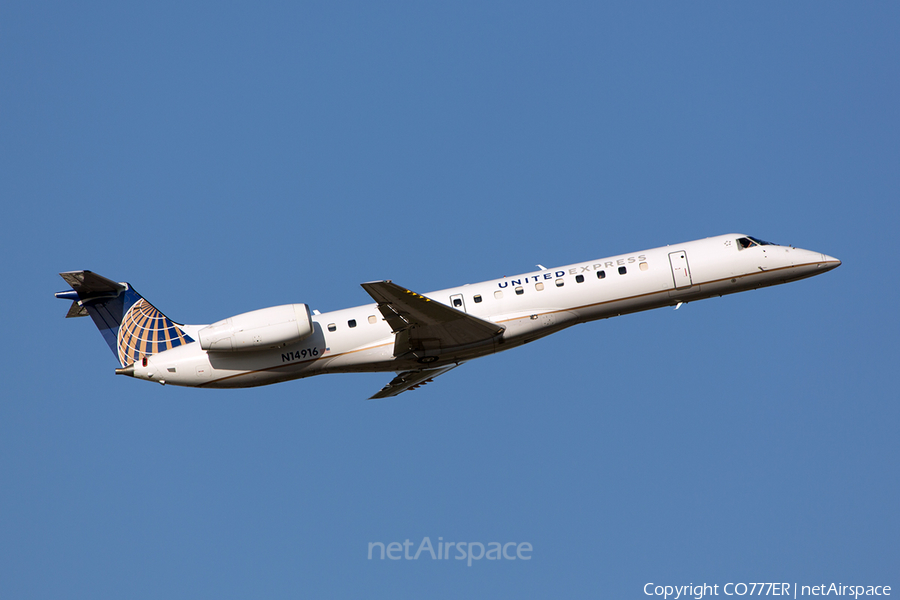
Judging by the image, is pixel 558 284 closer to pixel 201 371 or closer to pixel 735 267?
pixel 735 267

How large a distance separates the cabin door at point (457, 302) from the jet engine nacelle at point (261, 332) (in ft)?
13.4

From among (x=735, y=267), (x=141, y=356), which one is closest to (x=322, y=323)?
(x=141, y=356)

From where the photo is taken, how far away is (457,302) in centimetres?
2202

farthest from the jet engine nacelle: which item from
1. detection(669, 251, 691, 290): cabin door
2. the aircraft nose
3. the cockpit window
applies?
the aircraft nose

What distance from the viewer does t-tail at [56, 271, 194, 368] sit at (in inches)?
901

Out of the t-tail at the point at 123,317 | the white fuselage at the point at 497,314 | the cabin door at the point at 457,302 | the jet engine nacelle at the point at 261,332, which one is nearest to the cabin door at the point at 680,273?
the white fuselage at the point at 497,314

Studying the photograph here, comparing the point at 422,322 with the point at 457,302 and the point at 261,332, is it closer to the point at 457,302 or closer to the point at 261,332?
the point at 457,302

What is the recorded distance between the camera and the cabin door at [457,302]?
72.0 ft

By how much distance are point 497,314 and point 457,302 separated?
1.20m

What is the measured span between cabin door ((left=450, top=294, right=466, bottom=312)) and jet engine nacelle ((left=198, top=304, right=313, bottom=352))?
13.4 ft

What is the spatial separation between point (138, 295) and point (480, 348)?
11.0 metres

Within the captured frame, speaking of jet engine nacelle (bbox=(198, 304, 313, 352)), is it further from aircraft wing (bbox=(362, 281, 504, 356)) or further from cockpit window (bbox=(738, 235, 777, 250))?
cockpit window (bbox=(738, 235, 777, 250))

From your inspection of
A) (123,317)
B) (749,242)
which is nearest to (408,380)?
(123,317)

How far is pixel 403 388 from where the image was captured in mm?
25828
